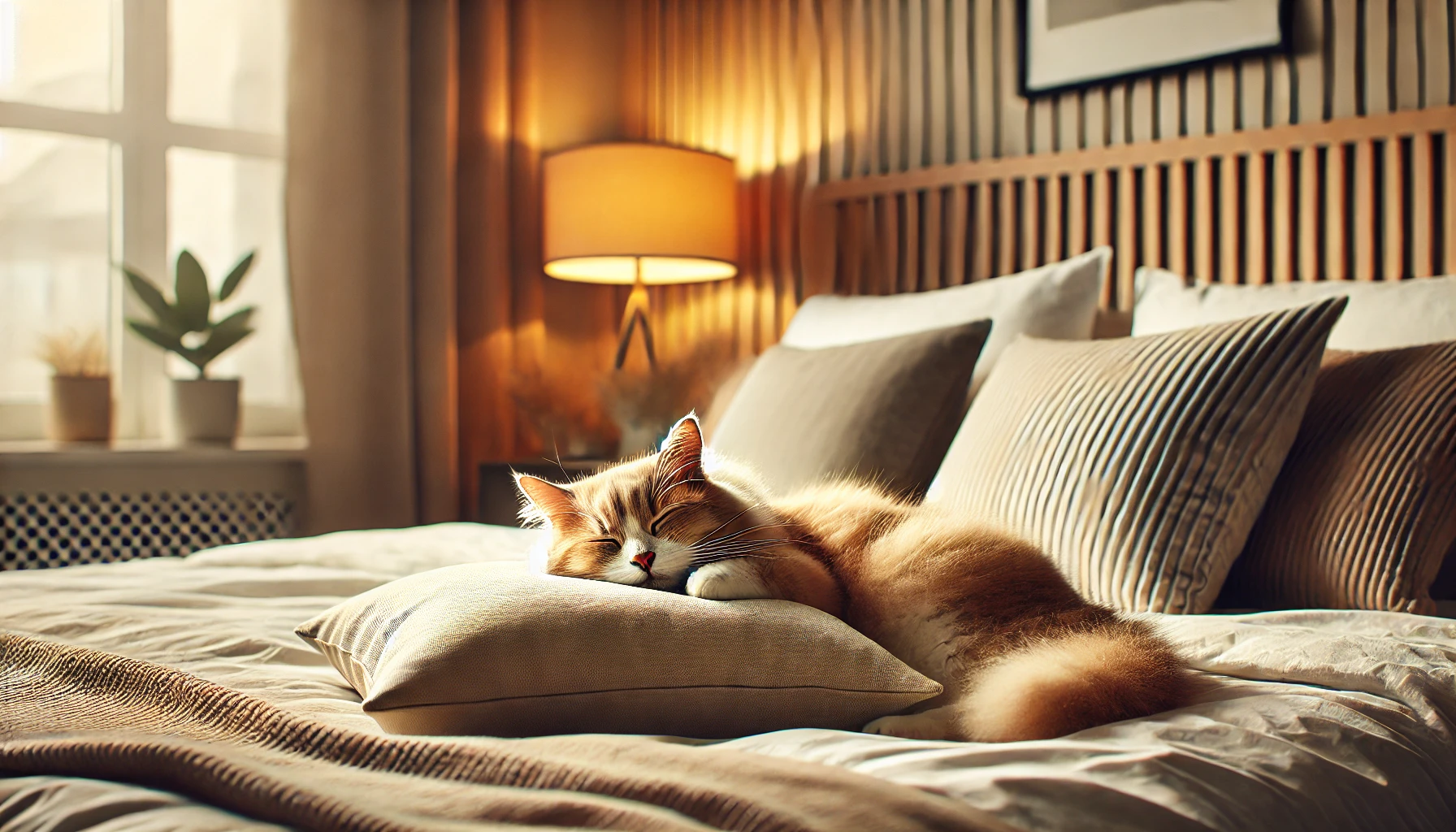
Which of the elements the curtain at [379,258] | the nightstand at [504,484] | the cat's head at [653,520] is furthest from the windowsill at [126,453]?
the cat's head at [653,520]

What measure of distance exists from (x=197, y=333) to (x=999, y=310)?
6.15 ft

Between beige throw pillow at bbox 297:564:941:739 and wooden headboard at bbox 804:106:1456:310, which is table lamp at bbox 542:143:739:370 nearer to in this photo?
wooden headboard at bbox 804:106:1456:310

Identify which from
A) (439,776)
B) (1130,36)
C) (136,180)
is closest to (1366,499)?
(439,776)

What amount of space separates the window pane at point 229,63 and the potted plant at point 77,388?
2.26 ft

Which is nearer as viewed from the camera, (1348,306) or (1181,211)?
(1348,306)

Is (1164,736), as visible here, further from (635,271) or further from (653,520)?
(635,271)

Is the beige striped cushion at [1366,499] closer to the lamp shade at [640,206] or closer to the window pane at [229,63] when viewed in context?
the lamp shade at [640,206]

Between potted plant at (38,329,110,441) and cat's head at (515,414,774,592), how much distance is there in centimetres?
191

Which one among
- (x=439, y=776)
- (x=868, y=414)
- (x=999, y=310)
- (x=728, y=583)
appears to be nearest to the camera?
(x=439, y=776)

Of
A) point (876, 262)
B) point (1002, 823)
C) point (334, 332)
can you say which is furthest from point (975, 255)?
point (1002, 823)

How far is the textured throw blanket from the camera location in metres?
0.53

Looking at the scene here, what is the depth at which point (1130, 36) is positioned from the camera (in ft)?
7.16

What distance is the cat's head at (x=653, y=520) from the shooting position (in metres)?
0.94

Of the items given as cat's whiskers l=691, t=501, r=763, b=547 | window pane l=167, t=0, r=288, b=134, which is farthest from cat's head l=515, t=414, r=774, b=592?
window pane l=167, t=0, r=288, b=134
